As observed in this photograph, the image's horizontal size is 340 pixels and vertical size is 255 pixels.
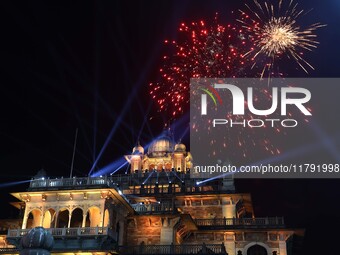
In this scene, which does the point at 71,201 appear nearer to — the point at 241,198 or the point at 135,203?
the point at 135,203

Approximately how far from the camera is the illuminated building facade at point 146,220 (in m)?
35.4

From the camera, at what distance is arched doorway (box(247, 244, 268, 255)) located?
4012 cm

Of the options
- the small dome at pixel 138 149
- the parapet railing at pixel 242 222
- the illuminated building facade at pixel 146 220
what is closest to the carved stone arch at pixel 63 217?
the illuminated building facade at pixel 146 220

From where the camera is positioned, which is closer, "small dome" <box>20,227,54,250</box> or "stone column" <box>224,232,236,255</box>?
"small dome" <box>20,227,54,250</box>

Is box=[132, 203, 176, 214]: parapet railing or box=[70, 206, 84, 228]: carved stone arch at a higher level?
box=[132, 203, 176, 214]: parapet railing

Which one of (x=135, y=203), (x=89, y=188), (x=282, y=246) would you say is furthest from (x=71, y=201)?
(x=282, y=246)

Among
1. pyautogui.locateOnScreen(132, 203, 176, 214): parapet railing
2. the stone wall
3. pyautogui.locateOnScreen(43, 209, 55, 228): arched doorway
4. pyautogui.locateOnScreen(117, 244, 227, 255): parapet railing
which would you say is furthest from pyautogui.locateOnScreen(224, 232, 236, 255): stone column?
pyautogui.locateOnScreen(43, 209, 55, 228): arched doorway

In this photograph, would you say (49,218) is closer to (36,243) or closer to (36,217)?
(36,217)

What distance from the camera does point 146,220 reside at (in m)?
39.8

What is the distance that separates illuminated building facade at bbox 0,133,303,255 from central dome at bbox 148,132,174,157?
10503 mm

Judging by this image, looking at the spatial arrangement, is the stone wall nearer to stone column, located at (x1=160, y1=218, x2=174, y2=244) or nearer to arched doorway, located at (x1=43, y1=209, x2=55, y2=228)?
stone column, located at (x1=160, y1=218, x2=174, y2=244)

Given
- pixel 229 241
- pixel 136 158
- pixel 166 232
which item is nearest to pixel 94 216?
pixel 166 232

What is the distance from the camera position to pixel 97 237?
115 feet

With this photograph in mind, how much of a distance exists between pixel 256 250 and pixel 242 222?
276cm
